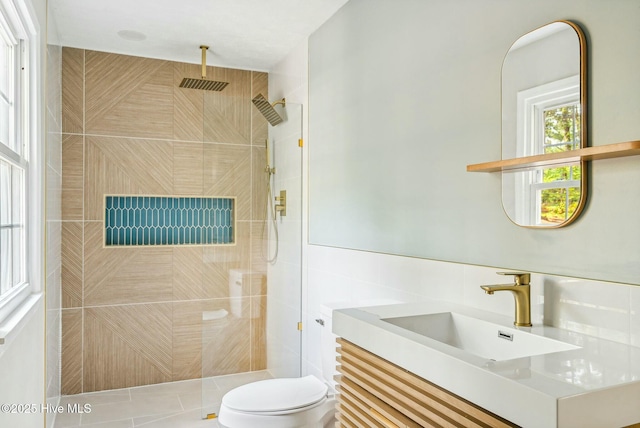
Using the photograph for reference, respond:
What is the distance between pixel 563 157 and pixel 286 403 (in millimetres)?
1568

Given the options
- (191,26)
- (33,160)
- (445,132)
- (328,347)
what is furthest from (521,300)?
(191,26)

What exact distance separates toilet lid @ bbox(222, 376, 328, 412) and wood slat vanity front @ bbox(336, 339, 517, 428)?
1.86 ft

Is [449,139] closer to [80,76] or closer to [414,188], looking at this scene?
[414,188]

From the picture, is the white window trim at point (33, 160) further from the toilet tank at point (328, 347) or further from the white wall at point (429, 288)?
the white wall at point (429, 288)

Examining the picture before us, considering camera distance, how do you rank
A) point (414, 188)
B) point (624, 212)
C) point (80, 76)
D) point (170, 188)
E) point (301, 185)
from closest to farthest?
point (624, 212)
point (414, 188)
point (301, 185)
point (80, 76)
point (170, 188)

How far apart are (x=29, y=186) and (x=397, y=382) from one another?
185 cm

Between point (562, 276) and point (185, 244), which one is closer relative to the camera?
point (562, 276)

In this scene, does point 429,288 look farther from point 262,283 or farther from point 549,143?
point 262,283

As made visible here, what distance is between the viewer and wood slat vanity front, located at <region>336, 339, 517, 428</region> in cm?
108

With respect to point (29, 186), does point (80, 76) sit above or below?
above

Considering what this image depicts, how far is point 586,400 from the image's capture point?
879 millimetres

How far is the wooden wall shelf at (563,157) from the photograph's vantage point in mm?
1172

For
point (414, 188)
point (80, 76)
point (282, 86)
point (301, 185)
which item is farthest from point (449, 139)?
point (80, 76)

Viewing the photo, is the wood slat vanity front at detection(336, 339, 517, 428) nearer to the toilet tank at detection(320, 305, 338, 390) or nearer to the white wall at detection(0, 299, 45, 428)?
the toilet tank at detection(320, 305, 338, 390)
